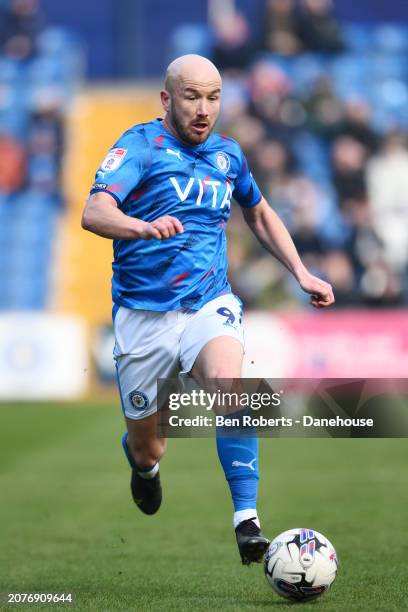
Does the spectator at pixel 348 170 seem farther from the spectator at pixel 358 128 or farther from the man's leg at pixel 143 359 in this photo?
the man's leg at pixel 143 359

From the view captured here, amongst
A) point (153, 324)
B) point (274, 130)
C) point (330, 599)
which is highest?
point (153, 324)

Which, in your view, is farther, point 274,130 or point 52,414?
point 274,130

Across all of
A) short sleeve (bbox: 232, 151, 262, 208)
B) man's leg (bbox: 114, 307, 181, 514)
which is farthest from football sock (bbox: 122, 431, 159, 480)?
short sleeve (bbox: 232, 151, 262, 208)

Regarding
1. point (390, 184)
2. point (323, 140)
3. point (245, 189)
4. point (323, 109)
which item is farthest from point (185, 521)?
point (323, 109)

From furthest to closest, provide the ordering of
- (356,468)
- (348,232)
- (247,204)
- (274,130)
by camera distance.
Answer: (274,130)
(348,232)
(356,468)
(247,204)

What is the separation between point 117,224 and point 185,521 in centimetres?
326

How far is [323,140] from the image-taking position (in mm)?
20281

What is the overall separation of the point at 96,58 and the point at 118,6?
111 centimetres

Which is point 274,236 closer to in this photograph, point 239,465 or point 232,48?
point 239,465

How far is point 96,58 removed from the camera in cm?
2383

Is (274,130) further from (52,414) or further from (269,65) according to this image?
(52,414)

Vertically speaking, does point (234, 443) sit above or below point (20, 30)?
above

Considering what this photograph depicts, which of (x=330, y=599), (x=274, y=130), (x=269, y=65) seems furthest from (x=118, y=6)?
(x=330, y=599)

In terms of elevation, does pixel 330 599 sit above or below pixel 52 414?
above
